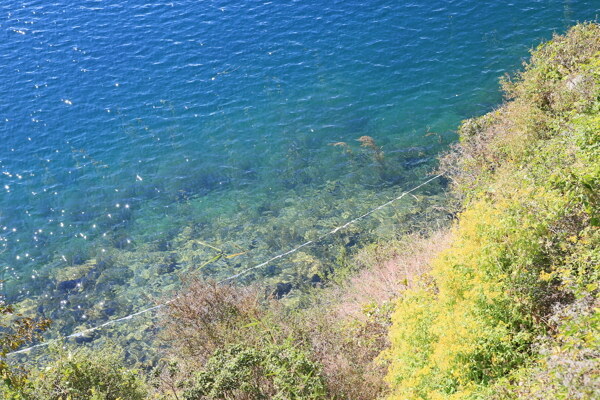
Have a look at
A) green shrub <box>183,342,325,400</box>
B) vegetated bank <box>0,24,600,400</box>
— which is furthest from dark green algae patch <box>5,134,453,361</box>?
green shrub <box>183,342,325,400</box>

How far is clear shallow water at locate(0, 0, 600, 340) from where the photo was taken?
19844 millimetres

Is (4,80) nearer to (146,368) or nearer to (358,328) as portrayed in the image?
(146,368)

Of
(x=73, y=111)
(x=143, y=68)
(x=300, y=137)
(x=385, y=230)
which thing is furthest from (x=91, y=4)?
(x=385, y=230)

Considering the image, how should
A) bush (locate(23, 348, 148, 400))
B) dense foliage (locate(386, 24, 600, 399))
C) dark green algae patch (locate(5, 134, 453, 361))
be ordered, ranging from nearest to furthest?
1. dense foliage (locate(386, 24, 600, 399))
2. bush (locate(23, 348, 148, 400))
3. dark green algae patch (locate(5, 134, 453, 361))

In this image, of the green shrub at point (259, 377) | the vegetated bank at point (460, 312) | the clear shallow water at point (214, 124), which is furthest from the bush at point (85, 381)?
the clear shallow water at point (214, 124)

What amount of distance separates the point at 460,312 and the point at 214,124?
19.6 m

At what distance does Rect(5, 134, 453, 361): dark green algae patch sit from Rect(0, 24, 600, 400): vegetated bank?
1479 millimetres

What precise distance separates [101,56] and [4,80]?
5.72 metres

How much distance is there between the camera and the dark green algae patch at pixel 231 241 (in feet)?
59.3

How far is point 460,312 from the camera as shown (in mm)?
9023

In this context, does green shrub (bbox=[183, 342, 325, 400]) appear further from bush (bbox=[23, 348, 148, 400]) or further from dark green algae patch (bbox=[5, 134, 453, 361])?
dark green algae patch (bbox=[5, 134, 453, 361])

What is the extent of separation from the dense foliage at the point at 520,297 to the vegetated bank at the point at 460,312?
0.03 meters

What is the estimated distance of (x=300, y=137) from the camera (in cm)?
2469

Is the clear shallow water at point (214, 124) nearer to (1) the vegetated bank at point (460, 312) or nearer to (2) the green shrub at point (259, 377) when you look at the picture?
(1) the vegetated bank at point (460, 312)
